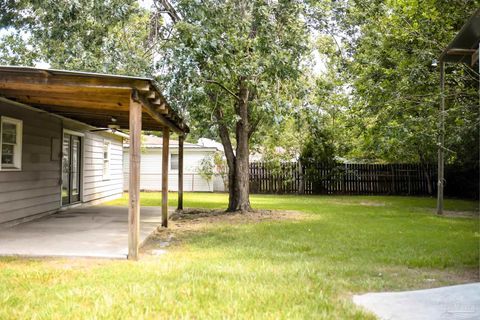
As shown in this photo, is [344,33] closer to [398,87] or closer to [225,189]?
[398,87]

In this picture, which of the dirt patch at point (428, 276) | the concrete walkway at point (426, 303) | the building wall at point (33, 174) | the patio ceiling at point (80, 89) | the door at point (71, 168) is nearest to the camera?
the concrete walkway at point (426, 303)

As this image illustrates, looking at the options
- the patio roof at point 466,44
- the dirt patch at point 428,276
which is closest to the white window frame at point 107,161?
the patio roof at point 466,44

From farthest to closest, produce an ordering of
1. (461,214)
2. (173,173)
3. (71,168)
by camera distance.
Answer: (173,173)
(461,214)
(71,168)

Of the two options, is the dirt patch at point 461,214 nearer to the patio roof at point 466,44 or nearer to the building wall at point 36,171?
the patio roof at point 466,44

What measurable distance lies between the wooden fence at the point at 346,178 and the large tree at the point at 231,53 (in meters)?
10.1

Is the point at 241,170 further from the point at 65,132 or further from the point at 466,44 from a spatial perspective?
the point at 466,44

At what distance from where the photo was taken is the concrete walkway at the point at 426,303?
11.6ft

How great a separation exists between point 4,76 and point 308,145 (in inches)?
647

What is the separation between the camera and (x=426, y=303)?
12.7 ft

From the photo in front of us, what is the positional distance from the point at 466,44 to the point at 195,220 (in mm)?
6995

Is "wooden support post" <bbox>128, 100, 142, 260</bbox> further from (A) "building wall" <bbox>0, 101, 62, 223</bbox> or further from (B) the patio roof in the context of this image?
(B) the patio roof

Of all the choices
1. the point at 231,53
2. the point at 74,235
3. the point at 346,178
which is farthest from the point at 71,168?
the point at 346,178

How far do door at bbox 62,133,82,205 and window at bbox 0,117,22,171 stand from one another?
2.63 metres

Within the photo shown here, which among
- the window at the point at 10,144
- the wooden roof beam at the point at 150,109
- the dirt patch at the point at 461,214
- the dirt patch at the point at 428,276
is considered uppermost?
the wooden roof beam at the point at 150,109
